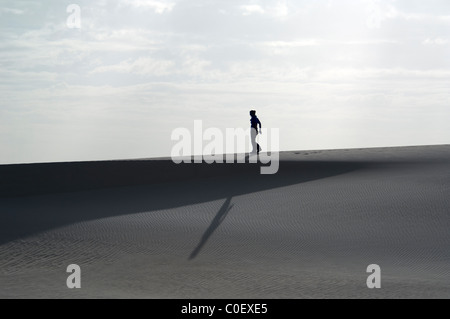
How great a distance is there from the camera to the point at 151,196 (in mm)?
17484

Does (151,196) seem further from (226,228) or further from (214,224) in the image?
(226,228)

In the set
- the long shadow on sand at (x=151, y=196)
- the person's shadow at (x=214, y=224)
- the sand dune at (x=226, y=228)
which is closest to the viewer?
the sand dune at (x=226, y=228)

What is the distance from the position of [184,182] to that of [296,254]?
356 inches

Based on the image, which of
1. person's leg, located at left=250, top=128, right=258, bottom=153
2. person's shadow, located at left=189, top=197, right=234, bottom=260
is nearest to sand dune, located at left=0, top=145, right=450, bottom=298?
person's shadow, located at left=189, top=197, right=234, bottom=260

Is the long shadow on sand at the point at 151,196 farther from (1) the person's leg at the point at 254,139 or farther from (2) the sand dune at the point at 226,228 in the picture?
(1) the person's leg at the point at 254,139

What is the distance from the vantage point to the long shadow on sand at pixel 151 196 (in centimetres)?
1402

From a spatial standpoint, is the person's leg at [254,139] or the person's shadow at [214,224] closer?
the person's shadow at [214,224]

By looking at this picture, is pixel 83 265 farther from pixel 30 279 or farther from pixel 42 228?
pixel 42 228

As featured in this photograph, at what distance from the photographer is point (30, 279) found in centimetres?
930

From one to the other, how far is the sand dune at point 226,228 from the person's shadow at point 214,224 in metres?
0.02

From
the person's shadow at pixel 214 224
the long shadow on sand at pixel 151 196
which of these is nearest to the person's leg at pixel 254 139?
the long shadow on sand at pixel 151 196

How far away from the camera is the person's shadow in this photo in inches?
442

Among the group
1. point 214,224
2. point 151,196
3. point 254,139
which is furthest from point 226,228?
point 254,139
